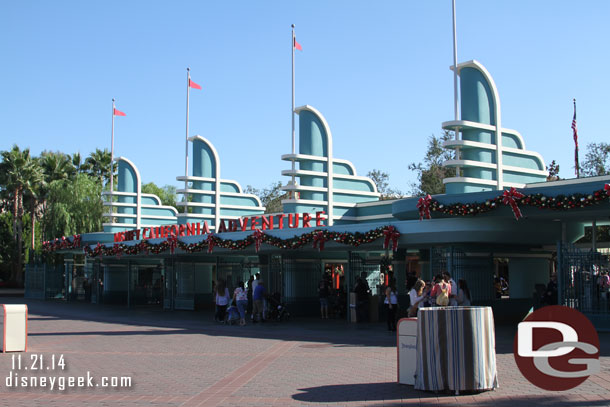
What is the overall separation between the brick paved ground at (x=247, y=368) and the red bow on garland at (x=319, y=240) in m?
2.55

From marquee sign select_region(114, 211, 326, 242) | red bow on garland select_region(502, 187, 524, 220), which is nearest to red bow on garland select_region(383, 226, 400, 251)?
red bow on garland select_region(502, 187, 524, 220)

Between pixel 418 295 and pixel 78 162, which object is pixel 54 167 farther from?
pixel 418 295

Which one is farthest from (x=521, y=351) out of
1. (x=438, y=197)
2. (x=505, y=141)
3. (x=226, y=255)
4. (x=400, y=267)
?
(x=226, y=255)

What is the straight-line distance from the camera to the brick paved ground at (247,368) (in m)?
9.83

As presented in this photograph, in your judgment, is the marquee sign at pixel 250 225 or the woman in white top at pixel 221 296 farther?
the marquee sign at pixel 250 225

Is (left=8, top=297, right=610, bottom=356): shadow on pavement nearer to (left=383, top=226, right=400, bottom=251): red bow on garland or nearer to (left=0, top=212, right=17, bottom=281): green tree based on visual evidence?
(left=383, top=226, right=400, bottom=251): red bow on garland

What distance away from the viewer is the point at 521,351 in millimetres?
9641

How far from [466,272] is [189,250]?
11.9 meters

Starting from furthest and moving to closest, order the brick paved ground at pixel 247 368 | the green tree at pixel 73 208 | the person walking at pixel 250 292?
the green tree at pixel 73 208 < the person walking at pixel 250 292 < the brick paved ground at pixel 247 368

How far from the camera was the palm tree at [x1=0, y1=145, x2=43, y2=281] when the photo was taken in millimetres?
56406

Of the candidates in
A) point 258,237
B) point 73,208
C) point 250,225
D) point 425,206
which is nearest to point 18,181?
point 73,208

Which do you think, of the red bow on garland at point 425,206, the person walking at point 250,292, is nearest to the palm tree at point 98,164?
the person walking at point 250,292

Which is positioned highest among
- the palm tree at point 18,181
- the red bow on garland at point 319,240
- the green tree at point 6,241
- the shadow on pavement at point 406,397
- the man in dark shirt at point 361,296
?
the palm tree at point 18,181
